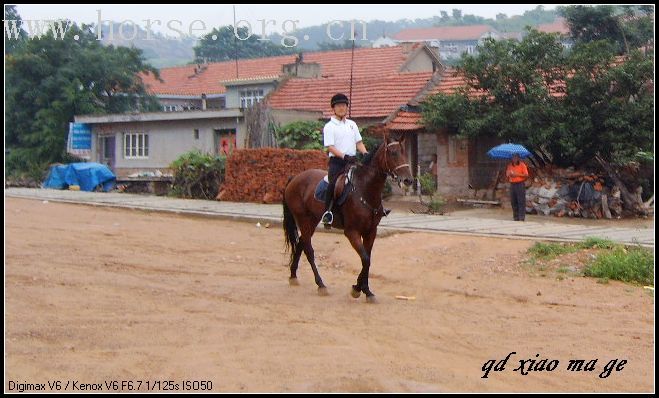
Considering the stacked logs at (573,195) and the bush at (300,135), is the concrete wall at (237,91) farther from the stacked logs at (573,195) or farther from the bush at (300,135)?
the stacked logs at (573,195)

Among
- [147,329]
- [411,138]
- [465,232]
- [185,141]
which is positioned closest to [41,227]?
[465,232]

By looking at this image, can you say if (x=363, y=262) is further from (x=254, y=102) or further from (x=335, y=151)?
(x=254, y=102)

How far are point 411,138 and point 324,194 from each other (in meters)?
17.3

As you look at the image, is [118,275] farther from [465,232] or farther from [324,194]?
[465,232]

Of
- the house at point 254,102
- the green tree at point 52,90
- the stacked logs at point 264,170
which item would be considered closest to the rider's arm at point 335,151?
the stacked logs at point 264,170

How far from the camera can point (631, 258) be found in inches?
505

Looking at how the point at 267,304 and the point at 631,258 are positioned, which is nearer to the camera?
the point at 267,304

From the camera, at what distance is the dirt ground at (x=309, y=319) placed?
722cm

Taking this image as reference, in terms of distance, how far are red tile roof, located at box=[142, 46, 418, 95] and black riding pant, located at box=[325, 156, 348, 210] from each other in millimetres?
28375

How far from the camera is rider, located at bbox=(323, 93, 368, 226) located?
11328 mm

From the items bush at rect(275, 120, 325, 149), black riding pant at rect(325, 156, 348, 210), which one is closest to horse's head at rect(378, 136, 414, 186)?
black riding pant at rect(325, 156, 348, 210)

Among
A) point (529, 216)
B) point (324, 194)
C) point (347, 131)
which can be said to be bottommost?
point (529, 216)

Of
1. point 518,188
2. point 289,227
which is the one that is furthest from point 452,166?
point 289,227

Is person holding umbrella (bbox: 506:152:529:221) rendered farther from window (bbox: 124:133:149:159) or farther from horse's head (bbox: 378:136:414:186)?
window (bbox: 124:133:149:159)
